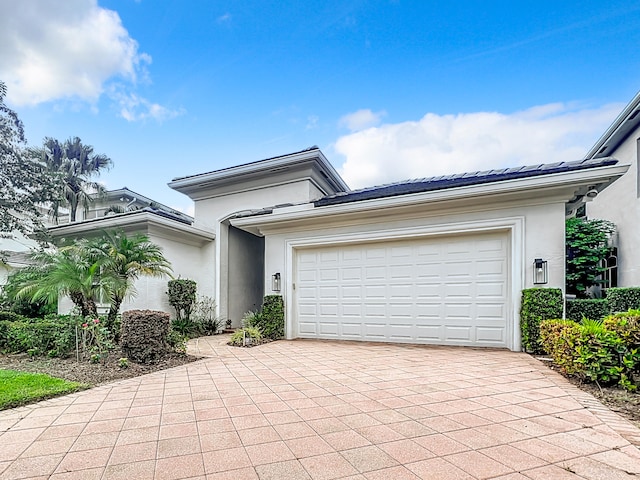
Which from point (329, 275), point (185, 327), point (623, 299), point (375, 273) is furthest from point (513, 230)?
point (185, 327)

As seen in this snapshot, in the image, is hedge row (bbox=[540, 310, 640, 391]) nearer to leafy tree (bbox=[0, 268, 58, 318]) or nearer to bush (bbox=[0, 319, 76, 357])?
bush (bbox=[0, 319, 76, 357])

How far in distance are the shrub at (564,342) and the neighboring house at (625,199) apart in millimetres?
4039

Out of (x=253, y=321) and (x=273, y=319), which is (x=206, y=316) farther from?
(x=273, y=319)

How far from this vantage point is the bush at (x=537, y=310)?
6383 millimetres

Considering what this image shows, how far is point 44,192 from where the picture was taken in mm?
11297

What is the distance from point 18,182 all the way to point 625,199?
1713 cm

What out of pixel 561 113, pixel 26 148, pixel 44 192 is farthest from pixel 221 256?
pixel 561 113

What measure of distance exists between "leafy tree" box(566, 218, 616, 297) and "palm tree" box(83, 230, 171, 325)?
9.97m

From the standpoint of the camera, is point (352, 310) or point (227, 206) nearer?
point (352, 310)

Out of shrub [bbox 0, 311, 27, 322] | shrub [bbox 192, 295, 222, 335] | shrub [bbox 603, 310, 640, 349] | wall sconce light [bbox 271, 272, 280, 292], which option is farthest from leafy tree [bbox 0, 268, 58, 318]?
shrub [bbox 603, 310, 640, 349]

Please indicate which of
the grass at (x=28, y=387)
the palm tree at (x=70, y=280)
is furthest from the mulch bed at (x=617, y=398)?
the palm tree at (x=70, y=280)

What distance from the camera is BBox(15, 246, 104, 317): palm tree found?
20.4ft

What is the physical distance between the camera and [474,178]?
8.06 m

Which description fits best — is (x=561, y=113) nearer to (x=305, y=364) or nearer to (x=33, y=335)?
(x=305, y=364)
